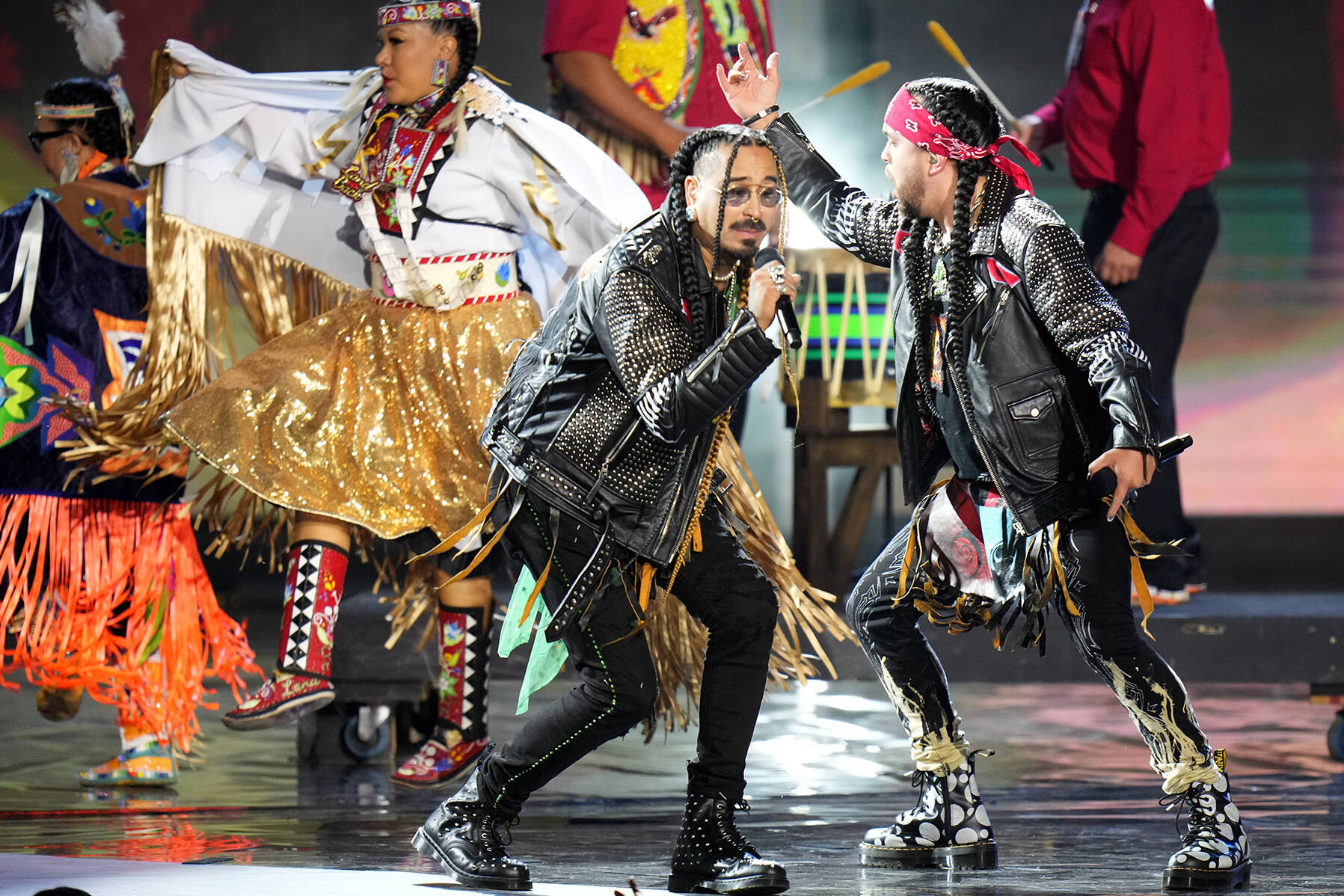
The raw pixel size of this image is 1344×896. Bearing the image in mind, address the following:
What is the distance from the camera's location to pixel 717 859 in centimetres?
266

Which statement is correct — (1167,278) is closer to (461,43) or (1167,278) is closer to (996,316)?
(461,43)

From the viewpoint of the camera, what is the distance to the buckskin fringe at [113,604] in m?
3.77

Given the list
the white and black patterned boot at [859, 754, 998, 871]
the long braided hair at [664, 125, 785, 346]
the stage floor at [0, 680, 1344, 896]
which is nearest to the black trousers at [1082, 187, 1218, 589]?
the stage floor at [0, 680, 1344, 896]

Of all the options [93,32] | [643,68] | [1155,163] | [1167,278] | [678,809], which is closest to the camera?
[678,809]

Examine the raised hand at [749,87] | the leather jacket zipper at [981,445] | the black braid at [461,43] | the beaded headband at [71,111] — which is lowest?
the leather jacket zipper at [981,445]

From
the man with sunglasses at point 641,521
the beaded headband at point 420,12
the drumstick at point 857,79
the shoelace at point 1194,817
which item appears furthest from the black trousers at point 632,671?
the drumstick at point 857,79

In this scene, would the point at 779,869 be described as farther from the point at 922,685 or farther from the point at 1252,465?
the point at 1252,465

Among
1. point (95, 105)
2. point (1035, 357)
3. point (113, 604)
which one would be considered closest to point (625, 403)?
point (1035, 357)

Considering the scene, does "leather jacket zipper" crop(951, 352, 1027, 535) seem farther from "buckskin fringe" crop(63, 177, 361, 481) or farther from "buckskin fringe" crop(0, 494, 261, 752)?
"buckskin fringe" crop(0, 494, 261, 752)

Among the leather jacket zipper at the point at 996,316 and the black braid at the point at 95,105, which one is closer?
the leather jacket zipper at the point at 996,316

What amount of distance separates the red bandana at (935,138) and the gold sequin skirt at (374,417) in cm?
112

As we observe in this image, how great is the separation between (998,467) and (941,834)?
0.67 meters

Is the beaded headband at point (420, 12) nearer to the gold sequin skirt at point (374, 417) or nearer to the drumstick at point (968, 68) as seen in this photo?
the gold sequin skirt at point (374, 417)

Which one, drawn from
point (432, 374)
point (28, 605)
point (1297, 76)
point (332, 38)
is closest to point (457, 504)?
point (432, 374)
